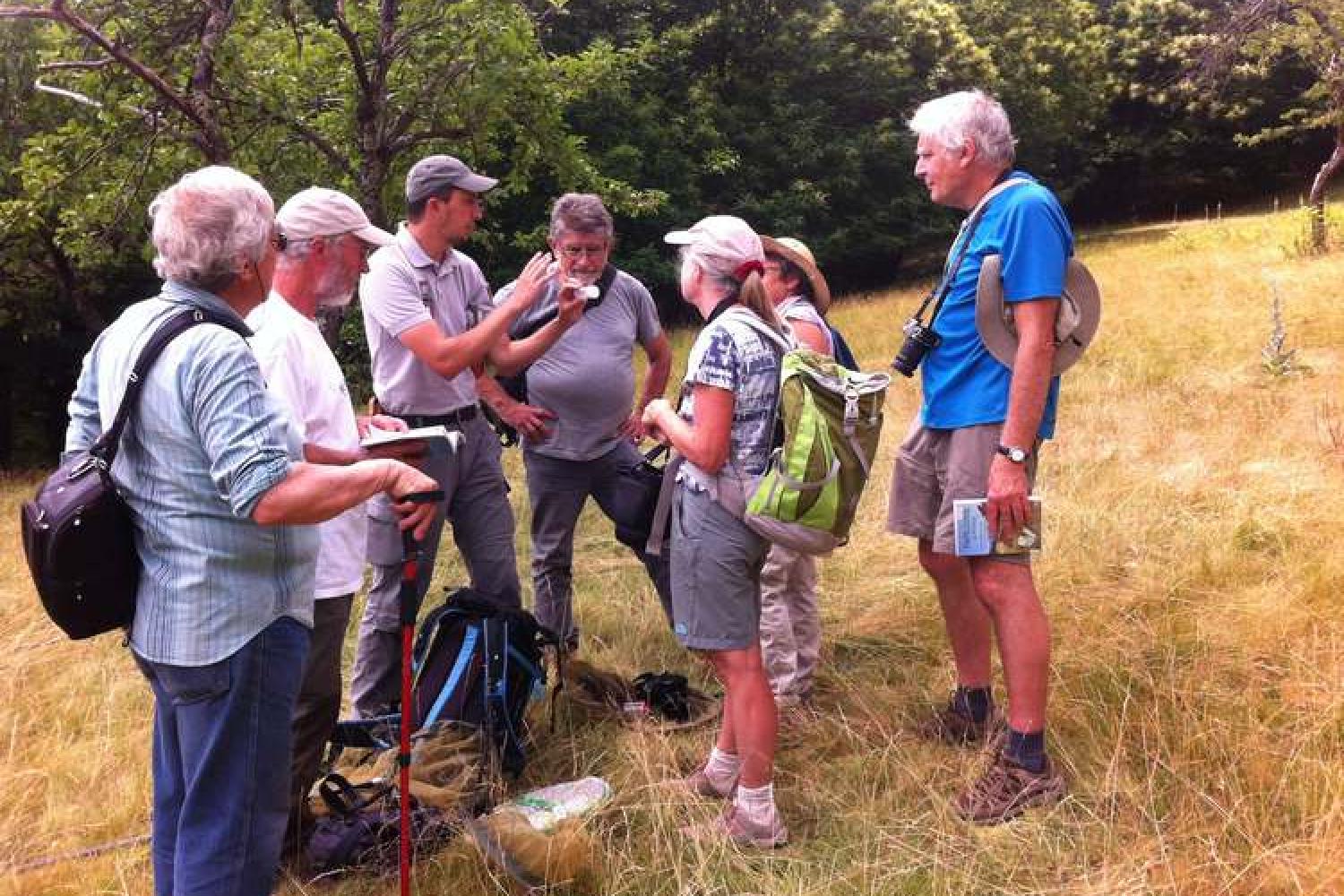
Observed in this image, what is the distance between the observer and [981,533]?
2789 mm

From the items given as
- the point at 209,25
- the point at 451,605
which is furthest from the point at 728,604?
the point at 209,25

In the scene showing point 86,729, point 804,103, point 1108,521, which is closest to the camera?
point 86,729

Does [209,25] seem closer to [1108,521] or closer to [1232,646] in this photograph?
[1108,521]

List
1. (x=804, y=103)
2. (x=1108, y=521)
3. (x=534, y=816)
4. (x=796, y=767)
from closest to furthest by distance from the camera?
(x=534, y=816)
(x=796, y=767)
(x=1108, y=521)
(x=804, y=103)

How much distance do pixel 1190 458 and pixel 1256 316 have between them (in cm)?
474

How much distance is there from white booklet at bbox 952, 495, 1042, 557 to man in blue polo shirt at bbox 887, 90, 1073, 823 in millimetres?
26

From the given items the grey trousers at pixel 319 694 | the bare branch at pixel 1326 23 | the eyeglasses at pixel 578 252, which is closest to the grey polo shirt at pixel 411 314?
the eyeglasses at pixel 578 252

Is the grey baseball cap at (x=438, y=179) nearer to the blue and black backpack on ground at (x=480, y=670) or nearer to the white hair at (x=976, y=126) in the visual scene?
the blue and black backpack on ground at (x=480, y=670)

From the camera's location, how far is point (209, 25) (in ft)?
19.6

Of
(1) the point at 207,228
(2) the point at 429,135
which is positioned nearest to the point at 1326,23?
(2) the point at 429,135

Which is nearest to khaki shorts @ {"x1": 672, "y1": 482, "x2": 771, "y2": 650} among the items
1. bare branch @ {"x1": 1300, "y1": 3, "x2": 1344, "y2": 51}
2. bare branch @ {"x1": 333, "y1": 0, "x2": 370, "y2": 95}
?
bare branch @ {"x1": 333, "y1": 0, "x2": 370, "y2": 95}

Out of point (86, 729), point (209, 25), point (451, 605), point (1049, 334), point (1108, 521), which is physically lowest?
point (86, 729)

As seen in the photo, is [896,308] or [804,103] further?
[804,103]

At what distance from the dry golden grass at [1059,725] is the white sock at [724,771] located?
17 centimetres
